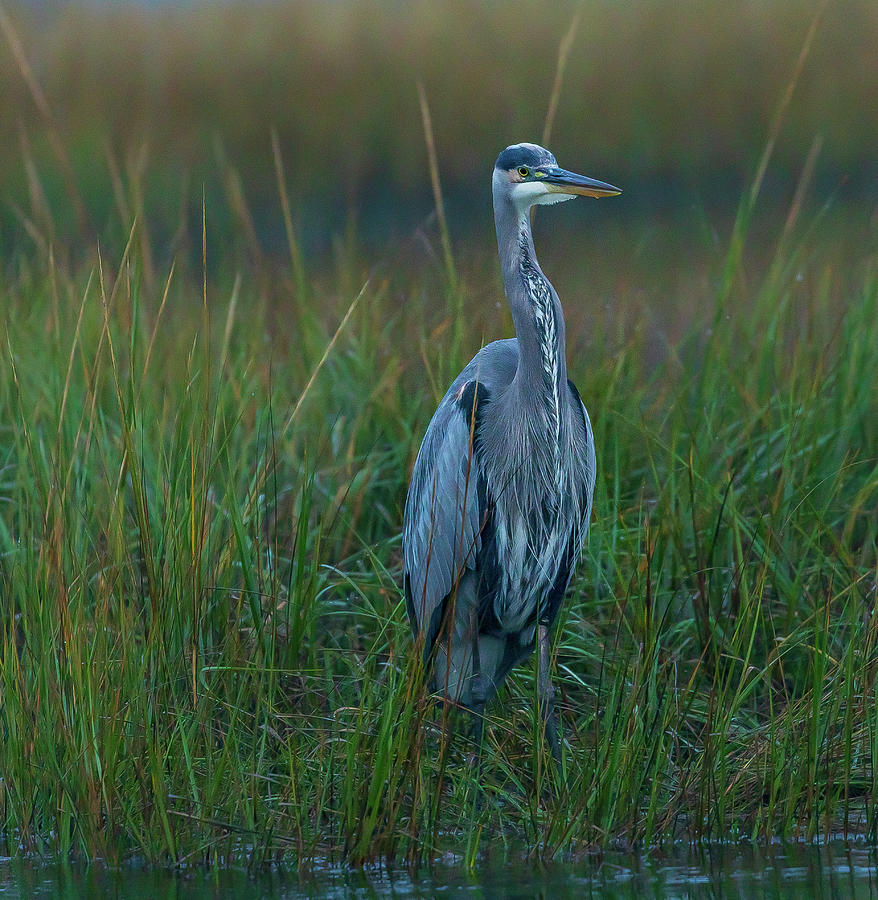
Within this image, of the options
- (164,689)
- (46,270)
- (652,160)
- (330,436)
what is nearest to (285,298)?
(46,270)

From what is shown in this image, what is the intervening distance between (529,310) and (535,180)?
36 centimetres

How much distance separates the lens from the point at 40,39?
13273 millimetres

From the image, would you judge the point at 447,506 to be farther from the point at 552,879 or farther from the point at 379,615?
the point at 552,879

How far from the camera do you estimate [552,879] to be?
9.36 ft

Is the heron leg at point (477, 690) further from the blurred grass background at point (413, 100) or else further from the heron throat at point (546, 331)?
the blurred grass background at point (413, 100)

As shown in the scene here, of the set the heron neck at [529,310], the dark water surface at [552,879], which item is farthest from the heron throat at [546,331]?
the dark water surface at [552,879]

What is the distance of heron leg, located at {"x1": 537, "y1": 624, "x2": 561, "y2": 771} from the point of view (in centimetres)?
354

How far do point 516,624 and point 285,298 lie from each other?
3100 millimetres

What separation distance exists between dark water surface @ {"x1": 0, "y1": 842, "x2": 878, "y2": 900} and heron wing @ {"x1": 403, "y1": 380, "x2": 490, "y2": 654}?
0.86 metres

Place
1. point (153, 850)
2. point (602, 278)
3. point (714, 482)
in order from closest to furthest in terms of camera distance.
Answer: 1. point (153, 850)
2. point (714, 482)
3. point (602, 278)

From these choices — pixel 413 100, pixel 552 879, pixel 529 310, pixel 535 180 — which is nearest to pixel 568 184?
pixel 535 180

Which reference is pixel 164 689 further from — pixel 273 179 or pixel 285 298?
pixel 273 179

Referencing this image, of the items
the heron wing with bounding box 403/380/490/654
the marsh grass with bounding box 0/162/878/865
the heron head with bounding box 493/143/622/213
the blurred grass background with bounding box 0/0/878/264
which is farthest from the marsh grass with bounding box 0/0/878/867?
the blurred grass background with bounding box 0/0/878/264

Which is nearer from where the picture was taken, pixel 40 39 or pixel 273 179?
pixel 273 179
